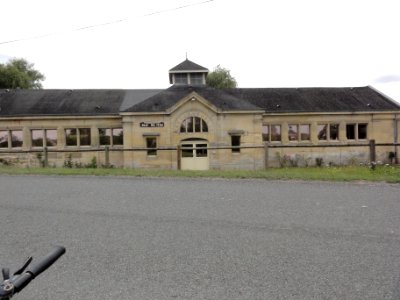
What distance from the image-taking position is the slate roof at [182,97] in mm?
26547

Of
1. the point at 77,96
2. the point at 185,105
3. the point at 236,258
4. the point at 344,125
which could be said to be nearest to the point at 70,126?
the point at 77,96

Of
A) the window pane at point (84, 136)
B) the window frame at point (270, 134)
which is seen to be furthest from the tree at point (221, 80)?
the window pane at point (84, 136)

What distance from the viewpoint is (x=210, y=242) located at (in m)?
4.59

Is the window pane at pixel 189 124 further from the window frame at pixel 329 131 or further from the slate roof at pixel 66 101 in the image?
the window frame at pixel 329 131

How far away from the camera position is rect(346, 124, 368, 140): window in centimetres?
2830

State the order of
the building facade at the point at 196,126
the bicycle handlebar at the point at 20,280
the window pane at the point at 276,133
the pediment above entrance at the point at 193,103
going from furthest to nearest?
the window pane at the point at 276,133 < the building facade at the point at 196,126 < the pediment above entrance at the point at 193,103 < the bicycle handlebar at the point at 20,280

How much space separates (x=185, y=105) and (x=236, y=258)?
21579mm

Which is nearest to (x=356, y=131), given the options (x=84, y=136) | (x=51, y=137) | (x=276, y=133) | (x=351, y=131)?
(x=351, y=131)

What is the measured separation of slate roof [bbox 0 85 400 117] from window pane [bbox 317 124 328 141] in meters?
1.49

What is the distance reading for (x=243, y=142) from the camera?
2534 centimetres

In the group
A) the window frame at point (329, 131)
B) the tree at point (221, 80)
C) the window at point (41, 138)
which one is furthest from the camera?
the tree at point (221, 80)

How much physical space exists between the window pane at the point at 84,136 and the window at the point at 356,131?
2236cm

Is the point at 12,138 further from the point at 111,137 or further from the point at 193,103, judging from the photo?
the point at 193,103

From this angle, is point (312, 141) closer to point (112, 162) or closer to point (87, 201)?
point (112, 162)
